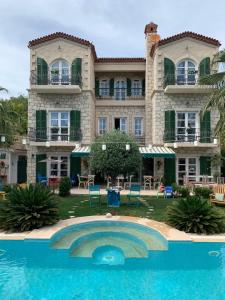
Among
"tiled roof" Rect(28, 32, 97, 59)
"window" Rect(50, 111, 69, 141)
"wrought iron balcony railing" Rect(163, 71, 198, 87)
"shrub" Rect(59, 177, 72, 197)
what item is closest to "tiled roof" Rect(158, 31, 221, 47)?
"wrought iron balcony railing" Rect(163, 71, 198, 87)

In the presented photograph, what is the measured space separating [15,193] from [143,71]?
23.1 meters

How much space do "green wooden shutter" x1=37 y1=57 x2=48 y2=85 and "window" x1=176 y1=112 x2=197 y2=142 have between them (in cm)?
1349

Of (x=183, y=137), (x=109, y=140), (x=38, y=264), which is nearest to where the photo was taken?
(x=38, y=264)

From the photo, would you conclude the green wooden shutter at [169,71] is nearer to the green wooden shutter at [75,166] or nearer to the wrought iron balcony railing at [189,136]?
the wrought iron balcony railing at [189,136]

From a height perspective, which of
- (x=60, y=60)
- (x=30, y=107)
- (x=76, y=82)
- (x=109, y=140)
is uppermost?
(x=60, y=60)

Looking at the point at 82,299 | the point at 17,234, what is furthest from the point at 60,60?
the point at 82,299

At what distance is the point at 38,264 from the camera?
32.0 ft

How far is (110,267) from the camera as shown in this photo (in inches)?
378

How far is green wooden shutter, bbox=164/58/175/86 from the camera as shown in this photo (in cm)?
2967

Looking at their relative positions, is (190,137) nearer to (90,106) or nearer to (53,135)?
(90,106)

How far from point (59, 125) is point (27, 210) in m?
18.3

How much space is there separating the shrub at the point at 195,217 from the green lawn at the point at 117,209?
68.0 inches

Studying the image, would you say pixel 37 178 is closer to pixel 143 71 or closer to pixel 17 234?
pixel 143 71

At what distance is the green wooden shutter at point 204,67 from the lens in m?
29.4
